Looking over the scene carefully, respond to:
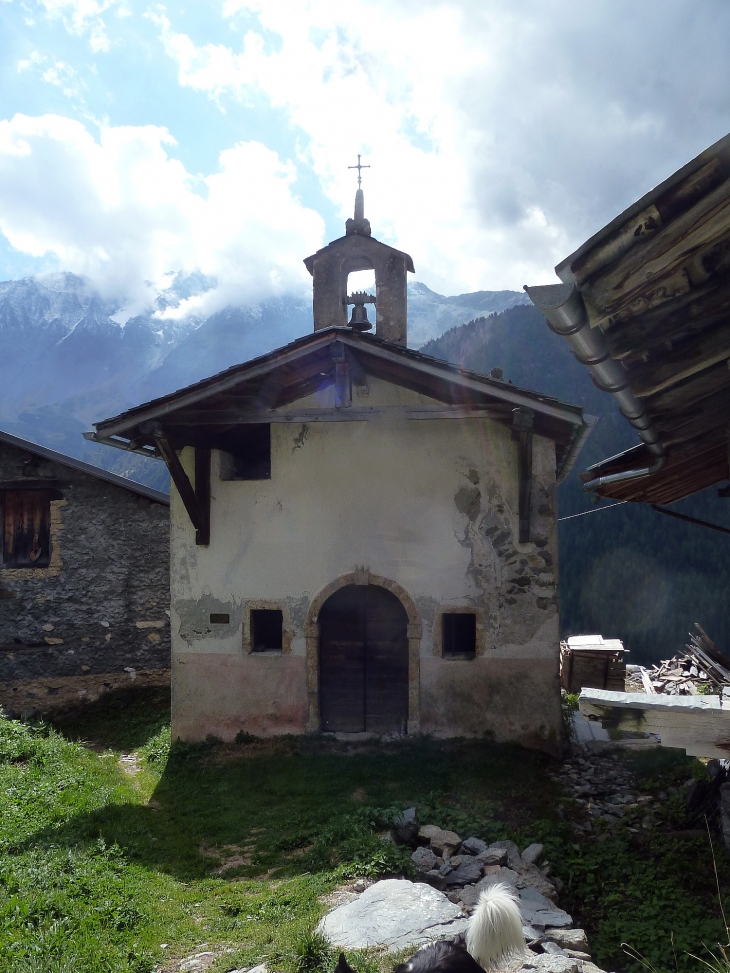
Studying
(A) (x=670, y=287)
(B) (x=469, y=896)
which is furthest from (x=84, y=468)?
(A) (x=670, y=287)

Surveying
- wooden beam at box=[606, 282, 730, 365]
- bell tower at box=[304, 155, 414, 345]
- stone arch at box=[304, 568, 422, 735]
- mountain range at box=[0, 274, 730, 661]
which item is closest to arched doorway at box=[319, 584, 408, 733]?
stone arch at box=[304, 568, 422, 735]

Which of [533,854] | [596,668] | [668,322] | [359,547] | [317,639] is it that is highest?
[668,322]

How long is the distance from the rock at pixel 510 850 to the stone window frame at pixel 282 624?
3.84 m

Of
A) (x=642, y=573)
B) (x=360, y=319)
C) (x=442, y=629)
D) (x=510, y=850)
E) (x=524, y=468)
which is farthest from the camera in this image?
(x=642, y=573)

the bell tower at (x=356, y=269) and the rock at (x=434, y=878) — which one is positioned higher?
the bell tower at (x=356, y=269)

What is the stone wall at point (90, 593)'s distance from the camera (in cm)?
1193

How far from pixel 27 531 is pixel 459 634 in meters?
8.15

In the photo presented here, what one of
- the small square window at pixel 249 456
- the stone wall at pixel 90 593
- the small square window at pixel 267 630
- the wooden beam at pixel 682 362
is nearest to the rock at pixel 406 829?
the small square window at pixel 267 630

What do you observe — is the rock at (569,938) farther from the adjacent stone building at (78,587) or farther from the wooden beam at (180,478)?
the adjacent stone building at (78,587)

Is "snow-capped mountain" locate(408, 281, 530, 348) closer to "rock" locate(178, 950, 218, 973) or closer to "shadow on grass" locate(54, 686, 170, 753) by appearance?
"shadow on grass" locate(54, 686, 170, 753)

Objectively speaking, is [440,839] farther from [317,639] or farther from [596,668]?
[596,668]

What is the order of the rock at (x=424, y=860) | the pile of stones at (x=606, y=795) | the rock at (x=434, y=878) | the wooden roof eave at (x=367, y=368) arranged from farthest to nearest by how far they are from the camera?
the wooden roof eave at (x=367, y=368)
the pile of stones at (x=606, y=795)
the rock at (x=424, y=860)
the rock at (x=434, y=878)

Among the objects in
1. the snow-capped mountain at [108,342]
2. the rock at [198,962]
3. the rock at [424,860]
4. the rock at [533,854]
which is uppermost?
the snow-capped mountain at [108,342]

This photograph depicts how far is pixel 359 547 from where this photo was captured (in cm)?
864
